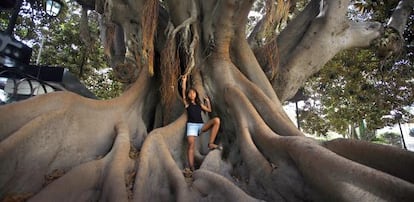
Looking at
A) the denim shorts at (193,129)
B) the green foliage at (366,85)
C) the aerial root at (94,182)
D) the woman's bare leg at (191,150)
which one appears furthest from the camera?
the green foliage at (366,85)

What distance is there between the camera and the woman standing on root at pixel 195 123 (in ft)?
11.1

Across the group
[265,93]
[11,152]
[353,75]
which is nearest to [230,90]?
[265,93]

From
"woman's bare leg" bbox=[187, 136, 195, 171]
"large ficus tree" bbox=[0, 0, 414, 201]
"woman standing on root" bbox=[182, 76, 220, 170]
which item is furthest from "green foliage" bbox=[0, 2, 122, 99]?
"woman's bare leg" bbox=[187, 136, 195, 171]

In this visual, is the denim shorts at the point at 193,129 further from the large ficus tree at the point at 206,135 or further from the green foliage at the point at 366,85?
the green foliage at the point at 366,85

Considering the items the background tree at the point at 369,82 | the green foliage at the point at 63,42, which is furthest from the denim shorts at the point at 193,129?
the green foliage at the point at 63,42

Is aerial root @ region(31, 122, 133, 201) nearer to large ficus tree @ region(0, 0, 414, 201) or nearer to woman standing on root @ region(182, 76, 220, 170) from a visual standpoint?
large ficus tree @ region(0, 0, 414, 201)

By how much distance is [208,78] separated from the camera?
13.1ft

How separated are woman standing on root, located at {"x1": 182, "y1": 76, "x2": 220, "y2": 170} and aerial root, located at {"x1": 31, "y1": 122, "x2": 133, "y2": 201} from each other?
887mm

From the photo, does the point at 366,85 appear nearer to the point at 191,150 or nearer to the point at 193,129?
the point at 193,129

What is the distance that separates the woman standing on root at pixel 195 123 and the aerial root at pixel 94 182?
887mm

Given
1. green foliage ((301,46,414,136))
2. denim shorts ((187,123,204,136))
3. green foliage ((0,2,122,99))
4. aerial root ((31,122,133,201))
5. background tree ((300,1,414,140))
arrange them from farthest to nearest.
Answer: green foliage ((0,2,122,99)) < green foliage ((301,46,414,136)) < background tree ((300,1,414,140)) < denim shorts ((187,123,204,136)) < aerial root ((31,122,133,201))

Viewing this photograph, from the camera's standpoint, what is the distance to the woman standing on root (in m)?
3.37

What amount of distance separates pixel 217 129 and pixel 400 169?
1.95 m

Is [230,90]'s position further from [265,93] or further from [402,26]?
[402,26]
